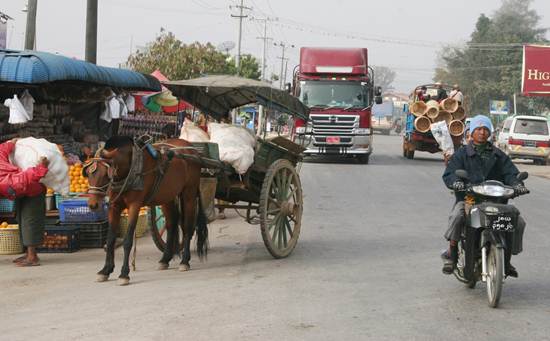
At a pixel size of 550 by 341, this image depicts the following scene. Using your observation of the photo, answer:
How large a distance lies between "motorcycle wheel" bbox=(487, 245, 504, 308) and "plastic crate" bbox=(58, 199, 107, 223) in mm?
5206

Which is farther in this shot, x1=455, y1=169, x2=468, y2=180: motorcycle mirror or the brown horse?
the brown horse

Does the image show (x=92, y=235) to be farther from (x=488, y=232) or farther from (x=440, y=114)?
(x=440, y=114)

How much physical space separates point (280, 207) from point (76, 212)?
106 inches

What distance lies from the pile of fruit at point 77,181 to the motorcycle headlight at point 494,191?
234 inches

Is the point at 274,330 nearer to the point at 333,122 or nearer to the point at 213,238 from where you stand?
the point at 213,238

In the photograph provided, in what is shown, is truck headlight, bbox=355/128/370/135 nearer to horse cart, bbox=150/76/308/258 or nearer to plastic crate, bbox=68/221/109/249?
horse cart, bbox=150/76/308/258

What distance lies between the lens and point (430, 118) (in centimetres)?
2688

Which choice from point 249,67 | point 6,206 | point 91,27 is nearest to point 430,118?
point 91,27

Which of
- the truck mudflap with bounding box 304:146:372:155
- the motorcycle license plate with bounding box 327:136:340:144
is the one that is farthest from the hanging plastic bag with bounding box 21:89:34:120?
the motorcycle license plate with bounding box 327:136:340:144

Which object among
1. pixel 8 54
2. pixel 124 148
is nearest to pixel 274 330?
pixel 124 148

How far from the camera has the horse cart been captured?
28.5 ft

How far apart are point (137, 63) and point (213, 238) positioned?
36110mm

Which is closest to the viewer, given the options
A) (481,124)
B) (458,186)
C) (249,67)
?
(458,186)

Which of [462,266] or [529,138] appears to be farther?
[529,138]
